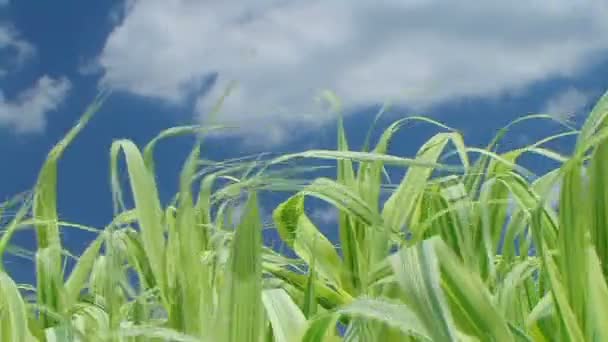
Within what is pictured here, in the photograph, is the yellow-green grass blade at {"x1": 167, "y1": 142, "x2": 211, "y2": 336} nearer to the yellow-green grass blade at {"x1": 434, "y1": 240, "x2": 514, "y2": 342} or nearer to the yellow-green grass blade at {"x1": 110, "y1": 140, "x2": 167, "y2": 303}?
the yellow-green grass blade at {"x1": 110, "y1": 140, "x2": 167, "y2": 303}

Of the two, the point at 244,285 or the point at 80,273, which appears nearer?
the point at 244,285

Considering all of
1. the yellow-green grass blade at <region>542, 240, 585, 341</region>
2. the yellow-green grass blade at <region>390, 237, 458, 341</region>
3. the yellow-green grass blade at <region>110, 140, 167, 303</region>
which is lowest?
the yellow-green grass blade at <region>542, 240, 585, 341</region>

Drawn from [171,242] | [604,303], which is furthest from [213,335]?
[604,303]

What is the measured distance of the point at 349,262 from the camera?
0.73 meters

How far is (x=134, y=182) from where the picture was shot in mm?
605

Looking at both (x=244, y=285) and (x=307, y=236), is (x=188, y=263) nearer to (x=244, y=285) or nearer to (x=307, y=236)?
(x=244, y=285)

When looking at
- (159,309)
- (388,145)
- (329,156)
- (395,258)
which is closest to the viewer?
(395,258)

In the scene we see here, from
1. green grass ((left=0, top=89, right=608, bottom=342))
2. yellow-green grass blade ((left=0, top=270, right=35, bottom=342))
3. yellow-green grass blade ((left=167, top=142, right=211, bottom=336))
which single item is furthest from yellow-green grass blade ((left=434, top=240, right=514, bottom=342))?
yellow-green grass blade ((left=0, top=270, right=35, bottom=342))

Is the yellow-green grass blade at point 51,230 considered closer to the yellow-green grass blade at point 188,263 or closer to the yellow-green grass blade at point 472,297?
the yellow-green grass blade at point 188,263

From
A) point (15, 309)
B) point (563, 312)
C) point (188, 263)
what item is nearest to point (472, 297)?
point (563, 312)

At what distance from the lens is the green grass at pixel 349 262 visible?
47 cm

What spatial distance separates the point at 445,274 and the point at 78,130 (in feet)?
1.10

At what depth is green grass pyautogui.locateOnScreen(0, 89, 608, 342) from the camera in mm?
466

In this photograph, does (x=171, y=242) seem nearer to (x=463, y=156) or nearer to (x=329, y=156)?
(x=329, y=156)
